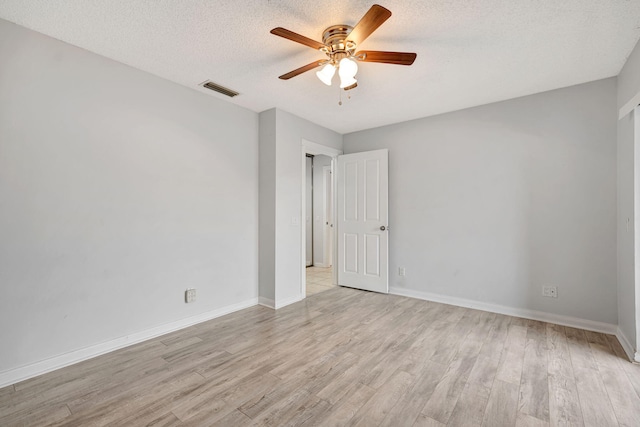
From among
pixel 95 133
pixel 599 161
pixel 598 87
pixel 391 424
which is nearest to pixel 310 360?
pixel 391 424

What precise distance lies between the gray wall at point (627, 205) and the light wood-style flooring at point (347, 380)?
288 mm

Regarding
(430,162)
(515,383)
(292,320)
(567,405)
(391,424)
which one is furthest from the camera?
(430,162)

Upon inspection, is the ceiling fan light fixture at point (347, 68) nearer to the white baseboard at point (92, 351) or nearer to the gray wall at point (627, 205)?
the gray wall at point (627, 205)

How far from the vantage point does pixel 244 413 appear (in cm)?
168

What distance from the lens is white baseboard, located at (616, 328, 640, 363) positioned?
221 cm

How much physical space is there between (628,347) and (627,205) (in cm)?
118

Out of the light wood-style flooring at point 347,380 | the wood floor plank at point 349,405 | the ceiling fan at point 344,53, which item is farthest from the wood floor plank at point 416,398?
the ceiling fan at point 344,53

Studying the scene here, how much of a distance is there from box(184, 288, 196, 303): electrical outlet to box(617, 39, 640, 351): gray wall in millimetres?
3850

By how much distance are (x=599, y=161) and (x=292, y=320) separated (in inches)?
138

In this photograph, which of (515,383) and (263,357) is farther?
(263,357)

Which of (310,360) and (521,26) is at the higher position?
(521,26)

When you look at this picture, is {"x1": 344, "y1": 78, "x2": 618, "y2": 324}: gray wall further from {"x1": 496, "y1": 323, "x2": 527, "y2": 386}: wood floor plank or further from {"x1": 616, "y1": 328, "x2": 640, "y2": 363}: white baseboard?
{"x1": 496, "y1": 323, "x2": 527, "y2": 386}: wood floor plank

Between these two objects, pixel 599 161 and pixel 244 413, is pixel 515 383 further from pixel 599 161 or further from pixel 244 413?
pixel 599 161

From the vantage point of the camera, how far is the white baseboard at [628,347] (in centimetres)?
221
